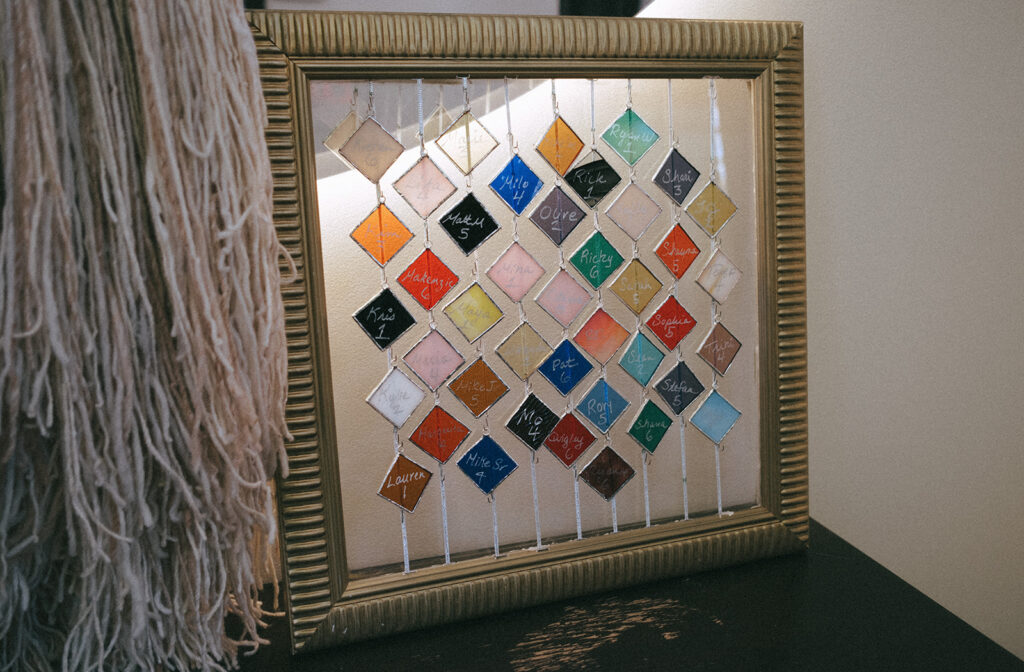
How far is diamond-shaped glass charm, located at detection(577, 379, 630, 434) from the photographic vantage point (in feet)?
2.14

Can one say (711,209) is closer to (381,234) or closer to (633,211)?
(633,211)

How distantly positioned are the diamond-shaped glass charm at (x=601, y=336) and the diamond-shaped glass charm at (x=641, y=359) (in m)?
0.01

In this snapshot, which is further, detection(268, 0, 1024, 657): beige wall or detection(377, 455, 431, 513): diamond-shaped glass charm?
detection(268, 0, 1024, 657): beige wall

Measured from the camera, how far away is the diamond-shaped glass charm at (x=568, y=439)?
25.4 inches

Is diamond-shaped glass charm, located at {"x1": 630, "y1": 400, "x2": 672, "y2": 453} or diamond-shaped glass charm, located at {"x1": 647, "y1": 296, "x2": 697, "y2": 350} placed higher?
diamond-shaped glass charm, located at {"x1": 647, "y1": 296, "x2": 697, "y2": 350}

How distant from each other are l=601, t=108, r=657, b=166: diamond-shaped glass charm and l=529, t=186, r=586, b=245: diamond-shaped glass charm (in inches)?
2.6

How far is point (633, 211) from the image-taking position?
0.64 m

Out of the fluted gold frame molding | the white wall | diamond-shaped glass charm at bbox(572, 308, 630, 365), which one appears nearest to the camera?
the fluted gold frame molding

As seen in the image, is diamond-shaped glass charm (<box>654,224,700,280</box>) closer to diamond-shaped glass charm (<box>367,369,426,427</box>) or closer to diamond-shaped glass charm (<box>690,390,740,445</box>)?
diamond-shaped glass charm (<box>690,390,740,445</box>)

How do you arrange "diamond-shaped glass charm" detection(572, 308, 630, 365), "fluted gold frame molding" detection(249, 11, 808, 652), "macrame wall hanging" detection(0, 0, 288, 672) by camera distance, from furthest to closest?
"diamond-shaped glass charm" detection(572, 308, 630, 365) → "fluted gold frame molding" detection(249, 11, 808, 652) → "macrame wall hanging" detection(0, 0, 288, 672)

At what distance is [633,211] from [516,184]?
0.39 feet

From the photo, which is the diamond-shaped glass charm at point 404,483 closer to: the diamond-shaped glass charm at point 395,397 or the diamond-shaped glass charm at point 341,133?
the diamond-shaped glass charm at point 395,397

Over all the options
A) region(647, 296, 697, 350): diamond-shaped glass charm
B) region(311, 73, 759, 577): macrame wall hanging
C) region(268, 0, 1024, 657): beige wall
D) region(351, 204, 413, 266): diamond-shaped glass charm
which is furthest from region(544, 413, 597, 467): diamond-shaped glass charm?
region(268, 0, 1024, 657): beige wall

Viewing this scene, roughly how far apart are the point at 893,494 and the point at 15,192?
917 mm
